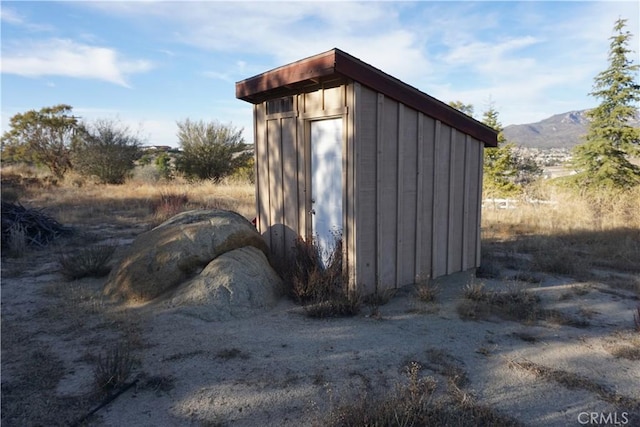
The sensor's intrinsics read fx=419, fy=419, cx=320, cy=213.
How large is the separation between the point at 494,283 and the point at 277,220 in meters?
3.54

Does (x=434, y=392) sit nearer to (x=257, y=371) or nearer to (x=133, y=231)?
(x=257, y=371)

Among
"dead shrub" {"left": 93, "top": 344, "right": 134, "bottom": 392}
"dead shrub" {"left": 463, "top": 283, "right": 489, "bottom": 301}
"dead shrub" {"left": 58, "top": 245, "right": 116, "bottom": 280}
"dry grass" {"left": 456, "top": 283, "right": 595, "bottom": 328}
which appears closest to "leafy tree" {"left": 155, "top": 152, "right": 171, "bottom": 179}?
"dead shrub" {"left": 58, "top": 245, "right": 116, "bottom": 280}

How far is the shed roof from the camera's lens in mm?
4910

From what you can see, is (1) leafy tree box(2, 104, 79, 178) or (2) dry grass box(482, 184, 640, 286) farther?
(1) leafy tree box(2, 104, 79, 178)

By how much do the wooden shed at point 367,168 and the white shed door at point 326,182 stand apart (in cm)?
1

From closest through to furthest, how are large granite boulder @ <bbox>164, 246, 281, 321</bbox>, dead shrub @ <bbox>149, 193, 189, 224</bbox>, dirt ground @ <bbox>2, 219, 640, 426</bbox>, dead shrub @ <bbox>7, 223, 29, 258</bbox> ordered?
dirt ground @ <bbox>2, 219, 640, 426</bbox>, large granite boulder @ <bbox>164, 246, 281, 321</bbox>, dead shrub @ <bbox>7, 223, 29, 258</bbox>, dead shrub @ <bbox>149, 193, 189, 224</bbox>

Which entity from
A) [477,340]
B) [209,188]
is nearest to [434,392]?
[477,340]

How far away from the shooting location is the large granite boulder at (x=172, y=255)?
5480mm

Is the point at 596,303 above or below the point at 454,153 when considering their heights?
below

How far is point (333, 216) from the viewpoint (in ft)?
18.8

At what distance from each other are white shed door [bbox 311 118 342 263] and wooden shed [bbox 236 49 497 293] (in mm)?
14

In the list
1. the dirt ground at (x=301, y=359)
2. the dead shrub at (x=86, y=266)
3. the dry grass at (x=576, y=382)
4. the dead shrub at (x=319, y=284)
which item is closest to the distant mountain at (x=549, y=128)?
the dead shrub at (x=319, y=284)

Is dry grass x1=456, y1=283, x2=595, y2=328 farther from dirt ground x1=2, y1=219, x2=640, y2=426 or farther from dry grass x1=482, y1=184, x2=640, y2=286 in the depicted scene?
dry grass x1=482, y1=184, x2=640, y2=286

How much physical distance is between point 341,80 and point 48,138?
2676 centimetres
